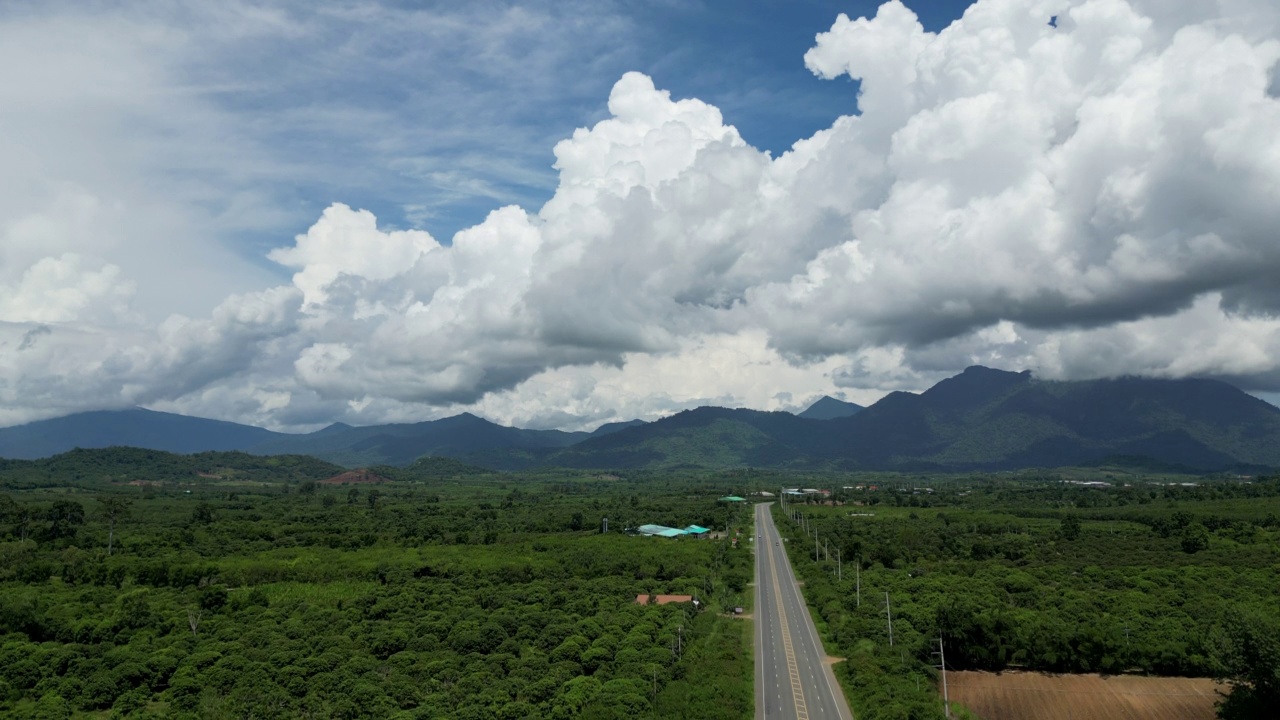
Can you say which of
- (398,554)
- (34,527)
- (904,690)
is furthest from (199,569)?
(904,690)

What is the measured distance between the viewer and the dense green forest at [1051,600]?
202 ft

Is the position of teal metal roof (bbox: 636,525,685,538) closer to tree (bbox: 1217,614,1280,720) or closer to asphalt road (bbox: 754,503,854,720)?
asphalt road (bbox: 754,503,854,720)

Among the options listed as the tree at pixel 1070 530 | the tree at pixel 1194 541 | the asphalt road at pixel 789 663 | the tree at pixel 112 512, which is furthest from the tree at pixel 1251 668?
the tree at pixel 112 512

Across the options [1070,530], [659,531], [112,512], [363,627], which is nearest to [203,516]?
[112,512]

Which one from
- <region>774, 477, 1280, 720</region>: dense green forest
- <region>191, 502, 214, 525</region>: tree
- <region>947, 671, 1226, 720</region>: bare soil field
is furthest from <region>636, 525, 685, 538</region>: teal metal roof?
<region>191, 502, 214, 525</region>: tree

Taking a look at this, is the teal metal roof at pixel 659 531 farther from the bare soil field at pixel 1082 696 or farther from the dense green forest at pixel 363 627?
the bare soil field at pixel 1082 696

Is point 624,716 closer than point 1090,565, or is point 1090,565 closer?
point 624,716

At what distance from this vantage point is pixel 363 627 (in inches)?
3031

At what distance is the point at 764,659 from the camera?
71875mm

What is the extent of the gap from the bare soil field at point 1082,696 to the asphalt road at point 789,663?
12.1 m

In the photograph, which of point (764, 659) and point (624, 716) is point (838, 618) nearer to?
point (764, 659)

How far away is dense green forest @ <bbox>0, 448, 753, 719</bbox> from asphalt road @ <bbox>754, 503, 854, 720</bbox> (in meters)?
2.36

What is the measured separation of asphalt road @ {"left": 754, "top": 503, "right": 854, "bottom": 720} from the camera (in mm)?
59125

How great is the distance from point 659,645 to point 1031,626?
37.4m
